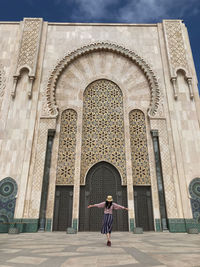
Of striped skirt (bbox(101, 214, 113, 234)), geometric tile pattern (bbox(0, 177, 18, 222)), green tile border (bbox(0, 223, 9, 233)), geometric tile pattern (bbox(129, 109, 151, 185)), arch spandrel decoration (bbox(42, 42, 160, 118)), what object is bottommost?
green tile border (bbox(0, 223, 9, 233))

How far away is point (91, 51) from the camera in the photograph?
7762 mm

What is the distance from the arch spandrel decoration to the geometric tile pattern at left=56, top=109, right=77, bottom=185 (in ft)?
1.68

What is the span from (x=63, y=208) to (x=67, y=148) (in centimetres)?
184

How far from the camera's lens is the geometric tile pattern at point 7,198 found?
564 cm

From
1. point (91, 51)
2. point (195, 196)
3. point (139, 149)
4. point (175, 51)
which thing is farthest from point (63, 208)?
point (175, 51)

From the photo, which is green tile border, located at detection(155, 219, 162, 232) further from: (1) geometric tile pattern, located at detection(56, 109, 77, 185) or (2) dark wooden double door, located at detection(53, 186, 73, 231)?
(1) geometric tile pattern, located at detection(56, 109, 77, 185)

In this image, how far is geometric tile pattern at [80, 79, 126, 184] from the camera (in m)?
6.53

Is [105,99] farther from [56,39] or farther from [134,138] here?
[56,39]

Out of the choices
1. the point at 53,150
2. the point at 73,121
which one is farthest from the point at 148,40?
the point at 53,150

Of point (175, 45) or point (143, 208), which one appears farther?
point (175, 45)

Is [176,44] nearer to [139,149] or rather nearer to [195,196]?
[139,149]

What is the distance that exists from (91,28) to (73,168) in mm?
5607

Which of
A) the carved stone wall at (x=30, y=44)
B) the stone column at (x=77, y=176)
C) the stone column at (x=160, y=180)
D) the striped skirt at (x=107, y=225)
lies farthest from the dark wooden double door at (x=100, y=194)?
the carved stone wall at (x=30, y=44)

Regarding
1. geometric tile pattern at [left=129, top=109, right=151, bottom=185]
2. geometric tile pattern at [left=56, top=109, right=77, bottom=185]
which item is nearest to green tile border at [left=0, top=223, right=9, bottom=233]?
geometric tile pattern at [left=56, top=109, right=77, bottom=185]
